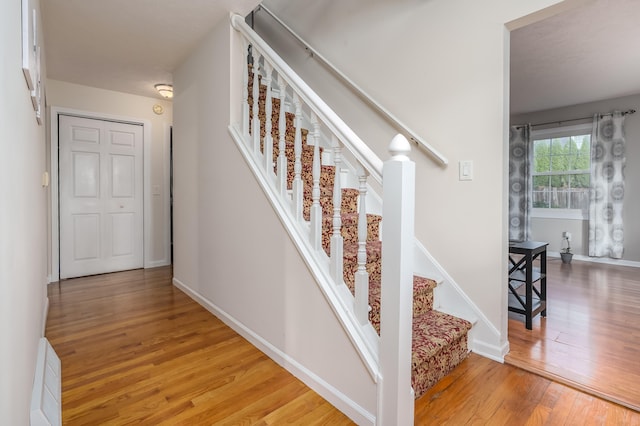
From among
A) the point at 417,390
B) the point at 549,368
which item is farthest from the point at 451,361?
the point at 549,368

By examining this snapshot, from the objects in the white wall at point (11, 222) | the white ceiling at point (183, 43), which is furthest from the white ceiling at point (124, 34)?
the white wall at point (11, 222)

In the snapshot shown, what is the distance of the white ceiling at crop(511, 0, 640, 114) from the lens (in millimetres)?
2641

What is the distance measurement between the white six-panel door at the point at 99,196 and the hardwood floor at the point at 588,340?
14.1 feet

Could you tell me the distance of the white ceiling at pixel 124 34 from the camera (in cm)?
226

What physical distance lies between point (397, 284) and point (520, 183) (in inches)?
208

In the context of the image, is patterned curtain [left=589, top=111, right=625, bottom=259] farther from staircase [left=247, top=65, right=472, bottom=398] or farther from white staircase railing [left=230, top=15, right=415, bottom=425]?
white staircase railing [left=230, top=15, right=415, bottom=425]

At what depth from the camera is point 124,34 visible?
261cm

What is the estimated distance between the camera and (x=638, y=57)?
338 cm

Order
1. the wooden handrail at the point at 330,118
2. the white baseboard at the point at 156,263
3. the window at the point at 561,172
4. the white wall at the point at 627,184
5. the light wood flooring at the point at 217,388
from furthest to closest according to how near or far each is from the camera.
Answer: the window at the point at 561,172
the white wall at the point at 627,184
the white baseboard at the point at 156,263
the light wood flooring at the point at 217,388
the wooden handrail at the point at 330,118

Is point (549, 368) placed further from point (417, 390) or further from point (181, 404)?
point (181, 404)

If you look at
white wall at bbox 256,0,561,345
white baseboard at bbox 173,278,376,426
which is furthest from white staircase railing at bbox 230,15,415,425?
white wall at bbox 256,0,561,345

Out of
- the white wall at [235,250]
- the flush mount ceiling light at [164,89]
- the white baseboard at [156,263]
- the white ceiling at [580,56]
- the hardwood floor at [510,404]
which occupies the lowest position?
the hardwood floor at [510,404]

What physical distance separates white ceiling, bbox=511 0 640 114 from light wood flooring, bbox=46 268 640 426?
265 centimetres

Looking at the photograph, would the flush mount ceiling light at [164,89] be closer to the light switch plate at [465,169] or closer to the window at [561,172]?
the light switch plate at [465,169]
